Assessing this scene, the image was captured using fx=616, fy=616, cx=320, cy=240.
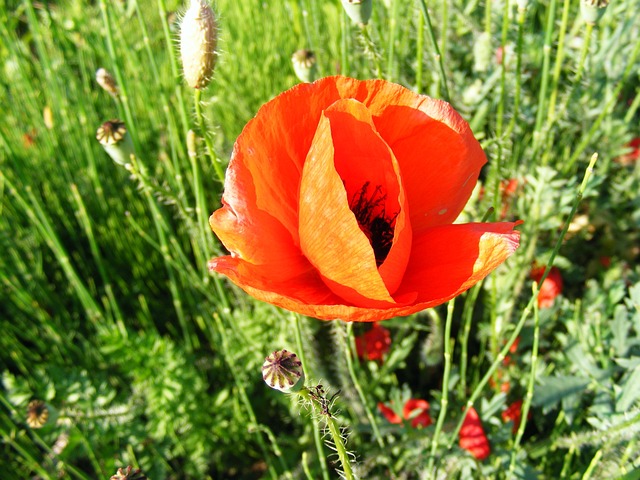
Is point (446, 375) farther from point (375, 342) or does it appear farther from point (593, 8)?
point (593, 8)

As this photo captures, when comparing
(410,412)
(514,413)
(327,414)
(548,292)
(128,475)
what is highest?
→ (327,414)

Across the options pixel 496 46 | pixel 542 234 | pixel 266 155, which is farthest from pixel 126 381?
pixel 496 46

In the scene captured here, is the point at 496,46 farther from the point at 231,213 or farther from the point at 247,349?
the point at 231,213

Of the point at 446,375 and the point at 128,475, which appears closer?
the point at 128,475

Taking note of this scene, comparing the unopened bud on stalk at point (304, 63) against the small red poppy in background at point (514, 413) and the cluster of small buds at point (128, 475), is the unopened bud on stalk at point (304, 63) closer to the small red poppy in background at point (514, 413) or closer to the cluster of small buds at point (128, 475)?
the cluster of small buds at point (128, 475)

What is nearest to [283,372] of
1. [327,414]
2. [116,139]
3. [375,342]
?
[327,414]

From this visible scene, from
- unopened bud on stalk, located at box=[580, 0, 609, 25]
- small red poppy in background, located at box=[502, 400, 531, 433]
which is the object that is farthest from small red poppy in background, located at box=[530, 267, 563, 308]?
unopened bud on stalk, located at box=[580, 0, 609, 25]
